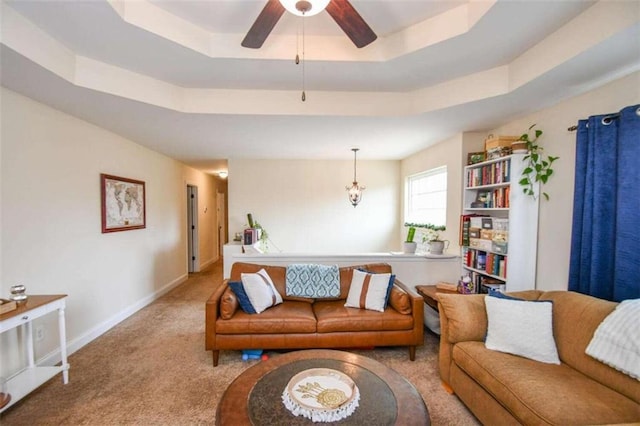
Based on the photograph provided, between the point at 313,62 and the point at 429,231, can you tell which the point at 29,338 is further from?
the point at 429,231

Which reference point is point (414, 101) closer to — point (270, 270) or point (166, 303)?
point (270, 270)

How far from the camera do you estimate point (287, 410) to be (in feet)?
4.45

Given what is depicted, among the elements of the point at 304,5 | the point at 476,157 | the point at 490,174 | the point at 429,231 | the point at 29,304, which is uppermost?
the point at 304,5

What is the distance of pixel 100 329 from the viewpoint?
3092mm

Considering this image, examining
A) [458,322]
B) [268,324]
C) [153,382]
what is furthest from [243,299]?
[458,322]

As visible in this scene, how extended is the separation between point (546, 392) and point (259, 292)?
2121 mm

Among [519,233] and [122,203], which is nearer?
[519,233]

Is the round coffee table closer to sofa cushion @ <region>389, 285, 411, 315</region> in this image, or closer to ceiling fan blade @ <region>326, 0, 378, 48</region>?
sofa cushion @ <region>389, 285, 411, 315</region>

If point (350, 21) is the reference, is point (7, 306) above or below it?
below

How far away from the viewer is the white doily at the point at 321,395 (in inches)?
51.7

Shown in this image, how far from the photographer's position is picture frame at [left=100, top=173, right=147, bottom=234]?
3.18m

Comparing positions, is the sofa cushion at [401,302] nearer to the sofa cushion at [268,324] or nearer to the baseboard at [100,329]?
the sofa cushion at [268,324]

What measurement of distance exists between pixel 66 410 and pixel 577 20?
418 centimetres

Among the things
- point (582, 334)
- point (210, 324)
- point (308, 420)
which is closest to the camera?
point (308, 420)
